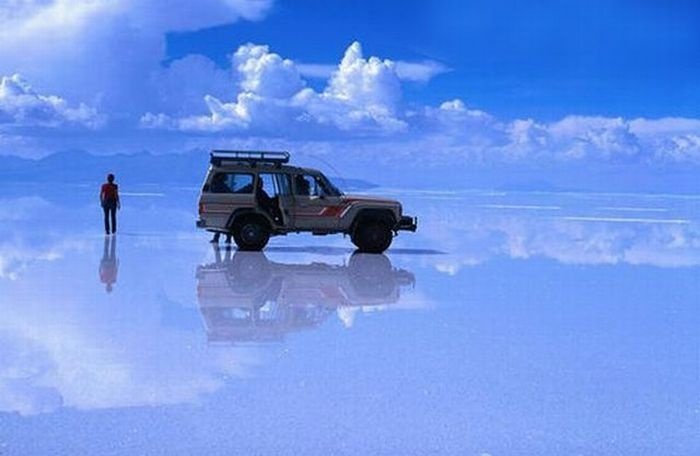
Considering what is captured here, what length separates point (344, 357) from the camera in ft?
32.7

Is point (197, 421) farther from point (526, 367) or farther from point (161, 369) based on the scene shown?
point (526, 367)

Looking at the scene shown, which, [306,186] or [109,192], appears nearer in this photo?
[306,186]

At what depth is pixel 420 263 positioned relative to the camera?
21.4 m

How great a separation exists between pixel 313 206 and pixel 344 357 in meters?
13.5

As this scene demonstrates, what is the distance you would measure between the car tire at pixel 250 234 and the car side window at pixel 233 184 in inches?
27.1

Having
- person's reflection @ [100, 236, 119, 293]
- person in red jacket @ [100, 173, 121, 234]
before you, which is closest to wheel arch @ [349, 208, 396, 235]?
person's reflection @ [100, 236, 119, 293]

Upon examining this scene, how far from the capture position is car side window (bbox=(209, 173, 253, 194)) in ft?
75.6

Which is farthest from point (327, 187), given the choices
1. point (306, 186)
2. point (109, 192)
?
point (109, 192)

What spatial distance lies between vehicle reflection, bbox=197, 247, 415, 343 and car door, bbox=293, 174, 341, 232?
1485 millimetres

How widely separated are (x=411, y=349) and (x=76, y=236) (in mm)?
19384

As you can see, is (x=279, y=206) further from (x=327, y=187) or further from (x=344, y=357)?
(x=344, y=357)

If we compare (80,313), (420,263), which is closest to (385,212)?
(420,263)

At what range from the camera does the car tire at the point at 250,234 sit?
2309 centimetres

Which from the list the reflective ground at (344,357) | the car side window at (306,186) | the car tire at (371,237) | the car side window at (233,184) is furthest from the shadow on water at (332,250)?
the reflective ground at (344,357)
